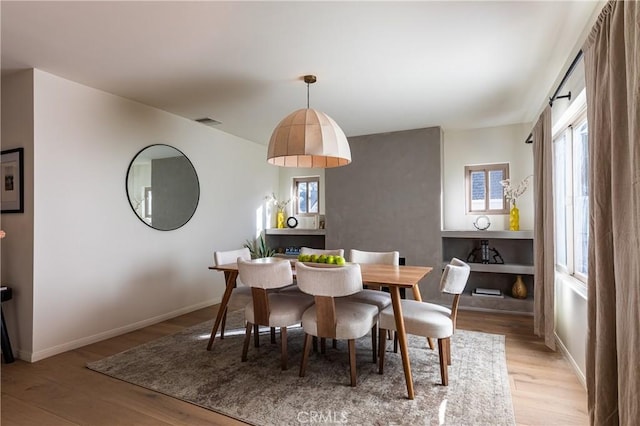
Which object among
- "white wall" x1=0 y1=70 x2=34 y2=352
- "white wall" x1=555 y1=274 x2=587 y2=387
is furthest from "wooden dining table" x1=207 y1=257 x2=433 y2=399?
"white wall" x1=0 y1=70 x2=34 y2=352

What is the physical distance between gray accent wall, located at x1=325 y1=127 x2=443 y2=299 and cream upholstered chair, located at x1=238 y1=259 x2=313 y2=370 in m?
2.47

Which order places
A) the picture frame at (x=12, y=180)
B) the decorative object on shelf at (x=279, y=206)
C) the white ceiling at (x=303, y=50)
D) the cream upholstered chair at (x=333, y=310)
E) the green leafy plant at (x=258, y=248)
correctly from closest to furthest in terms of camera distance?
the white ceiling at (x=303, y=50)
the cream upholstered chair at (x=333, y=310)
the picture frame at (x=12, y=180)
the green leafy plant at (x=258, y=248)
the decorative object on shelf at (x=279, y=206)

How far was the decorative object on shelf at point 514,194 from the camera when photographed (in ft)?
14.8

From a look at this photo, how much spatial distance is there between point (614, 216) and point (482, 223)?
11.6 ft

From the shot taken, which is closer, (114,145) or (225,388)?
(225,388)

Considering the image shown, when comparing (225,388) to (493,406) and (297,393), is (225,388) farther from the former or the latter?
→ (493,406)

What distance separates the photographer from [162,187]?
4.05 meters

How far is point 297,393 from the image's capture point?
2.31m

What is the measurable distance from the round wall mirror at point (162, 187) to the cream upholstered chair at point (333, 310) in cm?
240

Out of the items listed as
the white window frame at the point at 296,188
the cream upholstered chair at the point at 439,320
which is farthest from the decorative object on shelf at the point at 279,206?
the cream upholstered chair at the point at 439,320

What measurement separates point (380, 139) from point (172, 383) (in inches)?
158

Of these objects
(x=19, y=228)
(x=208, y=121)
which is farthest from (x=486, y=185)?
(x=19, y=228)

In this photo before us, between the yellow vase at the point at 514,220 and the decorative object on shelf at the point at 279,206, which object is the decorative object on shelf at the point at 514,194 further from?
the decorative object on shelf at the point at 279,206

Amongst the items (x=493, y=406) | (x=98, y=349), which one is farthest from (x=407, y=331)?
(x=98, y=349)
